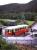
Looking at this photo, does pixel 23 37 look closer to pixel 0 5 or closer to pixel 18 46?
pixel 18 46

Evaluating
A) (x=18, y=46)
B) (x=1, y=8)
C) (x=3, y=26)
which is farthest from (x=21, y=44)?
(x=1, y=8)

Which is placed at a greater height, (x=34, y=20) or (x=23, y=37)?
(x=34, y=20)

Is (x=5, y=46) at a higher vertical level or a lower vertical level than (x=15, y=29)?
lower

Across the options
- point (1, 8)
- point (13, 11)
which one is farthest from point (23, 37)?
point (1, 8)

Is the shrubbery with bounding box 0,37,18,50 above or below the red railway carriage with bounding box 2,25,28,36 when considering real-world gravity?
below

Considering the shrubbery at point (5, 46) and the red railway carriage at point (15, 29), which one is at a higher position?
the red railway carriage at point (15, 29)

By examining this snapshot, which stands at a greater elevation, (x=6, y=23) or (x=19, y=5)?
(x=19, y=5)

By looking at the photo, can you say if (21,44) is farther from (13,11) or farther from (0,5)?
(0,5)

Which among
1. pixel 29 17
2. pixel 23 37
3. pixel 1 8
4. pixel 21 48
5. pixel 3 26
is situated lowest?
pixel 21 48

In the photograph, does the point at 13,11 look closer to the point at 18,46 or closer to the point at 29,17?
the point at 29,17
